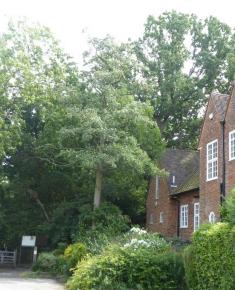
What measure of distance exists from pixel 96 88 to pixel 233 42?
2320cm

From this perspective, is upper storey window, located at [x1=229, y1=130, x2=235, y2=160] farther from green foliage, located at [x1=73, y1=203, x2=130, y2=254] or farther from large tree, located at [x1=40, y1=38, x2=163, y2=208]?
green foliage, located at [x1=73, y1=203, x2=130, y2=254]

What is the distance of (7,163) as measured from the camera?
41219 mm

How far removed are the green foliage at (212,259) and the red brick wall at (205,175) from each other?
10696 millimetres

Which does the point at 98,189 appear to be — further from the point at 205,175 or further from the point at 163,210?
the point at 205,175

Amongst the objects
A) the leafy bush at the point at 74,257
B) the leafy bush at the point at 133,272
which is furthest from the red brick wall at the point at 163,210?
the leafy bush at the point at 133,272

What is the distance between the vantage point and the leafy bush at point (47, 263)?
1112 inches

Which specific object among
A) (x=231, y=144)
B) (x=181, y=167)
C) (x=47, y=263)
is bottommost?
(x=47, y=263)

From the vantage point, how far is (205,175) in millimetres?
26125

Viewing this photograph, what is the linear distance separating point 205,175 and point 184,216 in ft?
21.0

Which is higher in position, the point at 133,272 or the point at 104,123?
the point at 104,123

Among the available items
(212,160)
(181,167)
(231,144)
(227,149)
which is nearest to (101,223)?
(181,167)

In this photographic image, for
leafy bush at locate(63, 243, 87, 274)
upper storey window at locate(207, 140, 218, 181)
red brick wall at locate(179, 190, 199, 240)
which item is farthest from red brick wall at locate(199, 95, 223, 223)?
leafy bush at locate(63, 243, 87, 274)

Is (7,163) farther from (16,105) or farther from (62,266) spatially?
(62,266)

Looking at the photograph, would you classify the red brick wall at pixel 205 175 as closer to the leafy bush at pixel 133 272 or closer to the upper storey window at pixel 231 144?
the upper storey window at pixel 231 144
